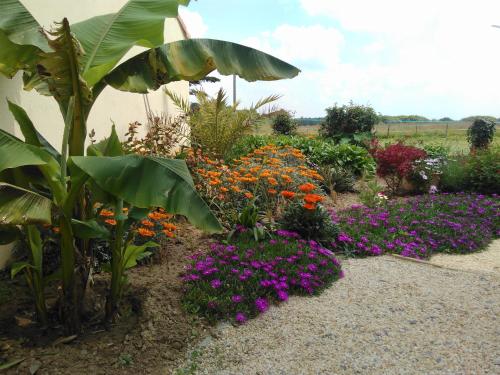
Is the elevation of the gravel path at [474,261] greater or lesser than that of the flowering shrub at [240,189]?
lesser

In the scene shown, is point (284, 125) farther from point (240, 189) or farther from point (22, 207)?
point (22, 207)

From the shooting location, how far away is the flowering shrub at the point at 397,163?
→ 31.5 ft

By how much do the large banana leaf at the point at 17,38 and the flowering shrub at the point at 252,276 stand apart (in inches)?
92.1

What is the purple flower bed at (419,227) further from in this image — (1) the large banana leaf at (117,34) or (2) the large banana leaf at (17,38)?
(2) the large banana leaf at (17,38)

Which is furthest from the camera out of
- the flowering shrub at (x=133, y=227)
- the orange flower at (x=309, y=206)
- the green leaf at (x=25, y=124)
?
the orange flower at (x=309, y=206)

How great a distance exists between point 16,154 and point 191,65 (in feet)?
5.33

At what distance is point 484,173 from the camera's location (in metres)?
9.14

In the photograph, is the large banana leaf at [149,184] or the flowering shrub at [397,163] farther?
the flowering shrub at [397,163]

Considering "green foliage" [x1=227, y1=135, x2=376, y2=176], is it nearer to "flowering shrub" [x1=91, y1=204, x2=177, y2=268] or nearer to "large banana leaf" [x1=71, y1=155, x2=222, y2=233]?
"flowering shrub" [x1=91, y1=204, x2=177, y2=268]

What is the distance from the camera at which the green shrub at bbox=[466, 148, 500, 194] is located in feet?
29.6

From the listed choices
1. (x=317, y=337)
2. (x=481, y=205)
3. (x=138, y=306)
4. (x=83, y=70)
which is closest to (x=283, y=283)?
(x=317, y=337)

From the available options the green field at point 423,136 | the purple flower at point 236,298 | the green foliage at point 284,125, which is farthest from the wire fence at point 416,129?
the purple flower at point 236,298

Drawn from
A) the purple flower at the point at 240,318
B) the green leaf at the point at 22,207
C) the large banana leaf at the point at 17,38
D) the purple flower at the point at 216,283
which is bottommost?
the purple flower at the point at 240,318

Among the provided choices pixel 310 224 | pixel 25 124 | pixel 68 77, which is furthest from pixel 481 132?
pixel 25 124
